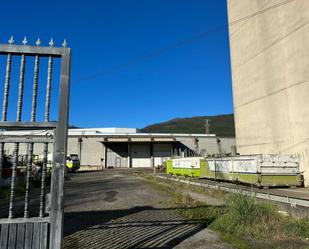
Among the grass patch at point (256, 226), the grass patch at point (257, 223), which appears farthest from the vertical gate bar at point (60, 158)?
the grass patch at point (257, 223)

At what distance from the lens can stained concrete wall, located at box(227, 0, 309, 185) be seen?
1655 centimetres

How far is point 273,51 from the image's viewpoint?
19.1 m

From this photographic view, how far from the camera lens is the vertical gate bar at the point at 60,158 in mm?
4375

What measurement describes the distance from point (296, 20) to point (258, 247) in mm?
15725

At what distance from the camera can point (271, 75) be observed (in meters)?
19.4

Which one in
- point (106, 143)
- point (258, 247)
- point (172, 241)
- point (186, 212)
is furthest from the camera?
point (106, 143)

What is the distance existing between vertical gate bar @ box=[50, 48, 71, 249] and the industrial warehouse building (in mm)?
45703

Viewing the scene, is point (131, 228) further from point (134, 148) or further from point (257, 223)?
point (134, 148)

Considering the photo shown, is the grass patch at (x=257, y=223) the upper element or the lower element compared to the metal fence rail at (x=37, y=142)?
lower

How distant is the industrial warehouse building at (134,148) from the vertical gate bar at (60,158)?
45.7 m

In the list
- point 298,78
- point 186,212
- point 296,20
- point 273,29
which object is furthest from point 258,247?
point 273,29

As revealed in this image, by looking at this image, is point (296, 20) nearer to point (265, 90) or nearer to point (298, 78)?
point (298, 78)

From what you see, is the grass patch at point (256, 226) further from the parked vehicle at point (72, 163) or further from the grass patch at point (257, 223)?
the parked vehicle at point (72, 163)

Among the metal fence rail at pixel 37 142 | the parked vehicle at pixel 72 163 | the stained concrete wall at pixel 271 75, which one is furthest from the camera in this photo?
A: the parked vehicle at pixel 72 163
